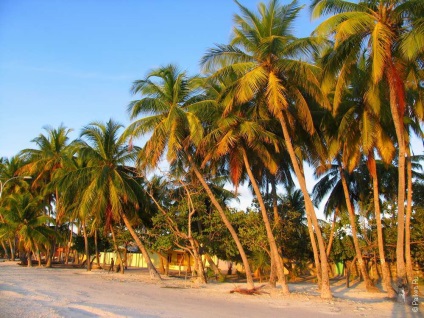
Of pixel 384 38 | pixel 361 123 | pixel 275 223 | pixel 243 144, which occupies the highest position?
pixel 384 38

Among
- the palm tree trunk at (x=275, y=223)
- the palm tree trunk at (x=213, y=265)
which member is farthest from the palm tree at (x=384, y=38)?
the palm tree trunk at (x=213, y=265)

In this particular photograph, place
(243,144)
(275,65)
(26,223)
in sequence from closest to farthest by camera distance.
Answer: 1. (275,65)
2. (243,144)
3. (26,223)

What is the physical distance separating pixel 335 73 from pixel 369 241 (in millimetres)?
12941

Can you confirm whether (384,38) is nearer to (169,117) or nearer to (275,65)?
(275,65)

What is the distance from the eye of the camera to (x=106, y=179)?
25.1 meters

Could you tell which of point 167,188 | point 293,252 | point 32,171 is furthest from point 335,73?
point 32,171

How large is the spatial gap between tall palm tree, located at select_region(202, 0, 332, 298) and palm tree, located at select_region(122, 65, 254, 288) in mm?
3001

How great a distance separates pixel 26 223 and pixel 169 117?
21.6 meters

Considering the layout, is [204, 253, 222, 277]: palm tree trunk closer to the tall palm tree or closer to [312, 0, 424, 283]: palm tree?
the tall palm tree

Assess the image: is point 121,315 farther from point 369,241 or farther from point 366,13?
point 369,241

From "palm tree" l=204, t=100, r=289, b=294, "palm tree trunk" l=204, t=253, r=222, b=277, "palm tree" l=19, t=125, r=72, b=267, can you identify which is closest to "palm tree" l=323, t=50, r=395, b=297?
"palm tree" l=204, t=100, r=289, b=294

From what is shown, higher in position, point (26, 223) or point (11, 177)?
point (11, 177)

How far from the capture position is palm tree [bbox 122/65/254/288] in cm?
1969

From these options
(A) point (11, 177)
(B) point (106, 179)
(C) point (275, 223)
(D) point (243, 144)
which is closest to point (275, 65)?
(D) point (243, 144)
